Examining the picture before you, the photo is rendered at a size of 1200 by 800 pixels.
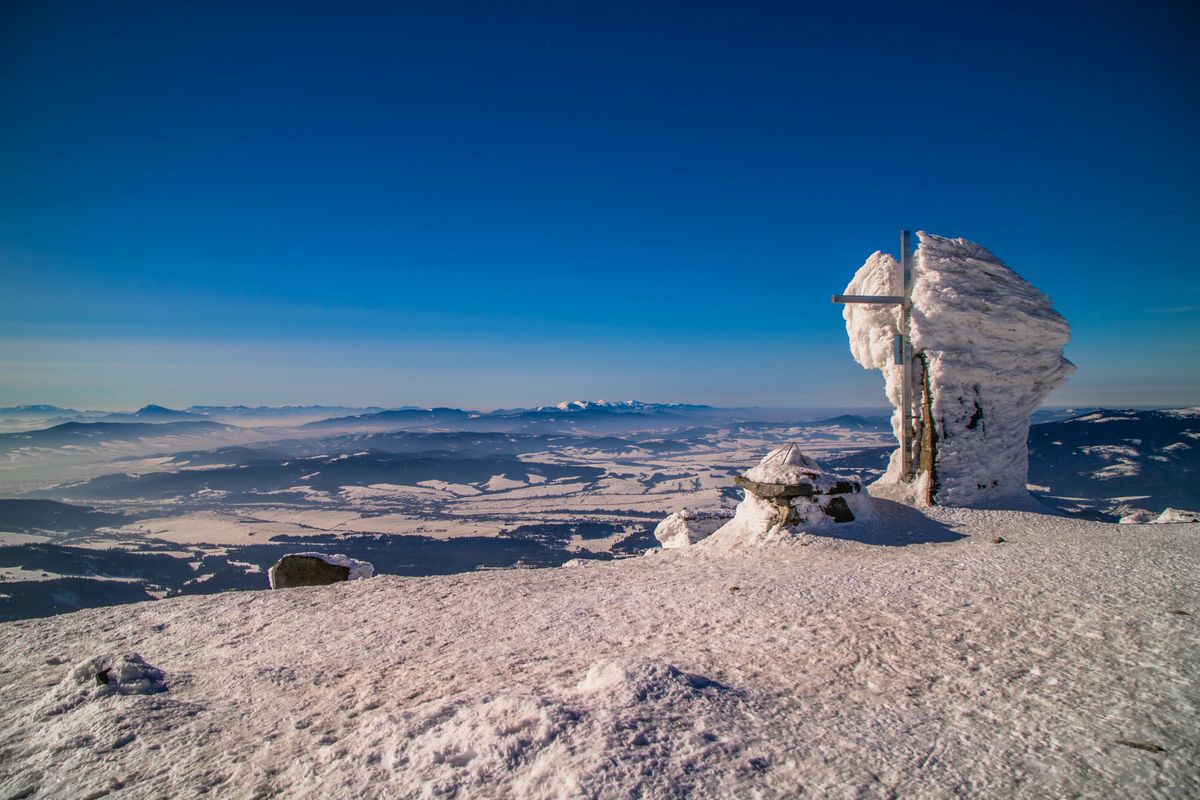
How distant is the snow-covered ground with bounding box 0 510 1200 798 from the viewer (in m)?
4.12

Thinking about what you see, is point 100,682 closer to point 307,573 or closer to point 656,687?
point 307,573

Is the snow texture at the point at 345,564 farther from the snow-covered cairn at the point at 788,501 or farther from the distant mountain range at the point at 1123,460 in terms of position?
the distant mountain range at the point at 1123,460

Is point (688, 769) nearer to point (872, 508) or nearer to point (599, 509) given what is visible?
point (872, 508)

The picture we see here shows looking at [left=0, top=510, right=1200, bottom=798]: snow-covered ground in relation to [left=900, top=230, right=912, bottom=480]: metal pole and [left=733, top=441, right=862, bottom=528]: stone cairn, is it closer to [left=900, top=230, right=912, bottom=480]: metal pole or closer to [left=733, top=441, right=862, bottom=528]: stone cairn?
[left=733, top=441, right=862, bottom=528]: stone cairn

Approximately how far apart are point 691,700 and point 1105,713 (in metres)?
3.62

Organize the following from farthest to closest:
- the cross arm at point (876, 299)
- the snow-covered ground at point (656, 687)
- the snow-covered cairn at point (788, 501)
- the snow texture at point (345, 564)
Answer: the cross arm at point (876, 299)
the snow-covered cairn at point (788, 501)
the snow texture at point (345, 564)
the snow-covered ground at point (656, 687)

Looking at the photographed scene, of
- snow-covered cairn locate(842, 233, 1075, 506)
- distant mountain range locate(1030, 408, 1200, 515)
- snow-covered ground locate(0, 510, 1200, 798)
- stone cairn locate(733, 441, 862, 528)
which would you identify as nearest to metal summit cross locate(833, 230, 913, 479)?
snow-covered cairn locate(842, 233, 1075, 506)

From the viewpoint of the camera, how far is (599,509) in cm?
10800

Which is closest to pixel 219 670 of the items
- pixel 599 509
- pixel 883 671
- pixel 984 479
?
pixel 883 671

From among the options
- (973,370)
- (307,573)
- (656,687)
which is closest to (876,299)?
(973,370)

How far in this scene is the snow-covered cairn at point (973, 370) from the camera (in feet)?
53.0

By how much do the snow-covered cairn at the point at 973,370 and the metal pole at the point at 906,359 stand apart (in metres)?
0.20

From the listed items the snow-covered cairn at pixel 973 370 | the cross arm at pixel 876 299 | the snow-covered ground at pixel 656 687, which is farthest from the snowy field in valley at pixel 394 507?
the snow-covered ground at pixel 656 687

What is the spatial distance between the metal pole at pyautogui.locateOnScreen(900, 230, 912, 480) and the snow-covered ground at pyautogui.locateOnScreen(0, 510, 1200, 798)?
20.7 ft
